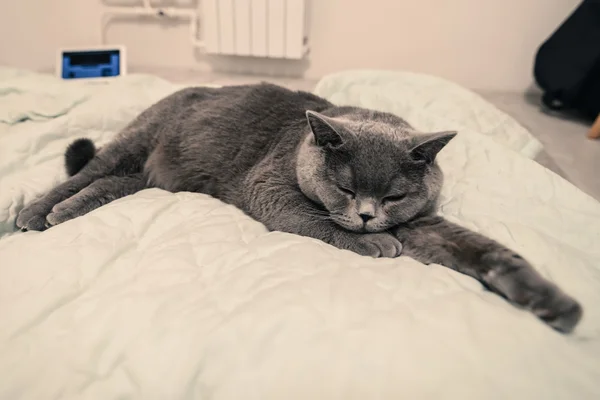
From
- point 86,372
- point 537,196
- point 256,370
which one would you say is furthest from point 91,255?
point 537,196

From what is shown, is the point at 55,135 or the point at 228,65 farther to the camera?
the point at 228,65

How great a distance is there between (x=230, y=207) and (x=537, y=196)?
2.77ft

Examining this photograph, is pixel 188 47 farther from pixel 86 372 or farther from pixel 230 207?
pixel 86 372

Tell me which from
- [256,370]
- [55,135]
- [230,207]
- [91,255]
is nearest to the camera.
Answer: [256,370]

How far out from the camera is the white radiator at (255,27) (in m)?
2.65

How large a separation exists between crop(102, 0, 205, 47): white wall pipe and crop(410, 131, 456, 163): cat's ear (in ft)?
7.25

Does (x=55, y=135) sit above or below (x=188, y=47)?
below

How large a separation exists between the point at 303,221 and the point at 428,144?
0.33 meters

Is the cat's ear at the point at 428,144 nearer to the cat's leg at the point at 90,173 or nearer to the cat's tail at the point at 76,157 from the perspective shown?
the cat's leg at the point at 90,173

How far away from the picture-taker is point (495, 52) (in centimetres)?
270

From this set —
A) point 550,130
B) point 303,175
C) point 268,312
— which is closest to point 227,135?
point 303,175

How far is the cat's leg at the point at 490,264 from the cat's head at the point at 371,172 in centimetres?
5

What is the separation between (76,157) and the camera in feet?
4.50

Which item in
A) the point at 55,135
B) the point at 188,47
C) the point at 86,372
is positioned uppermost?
the point at 188,47
